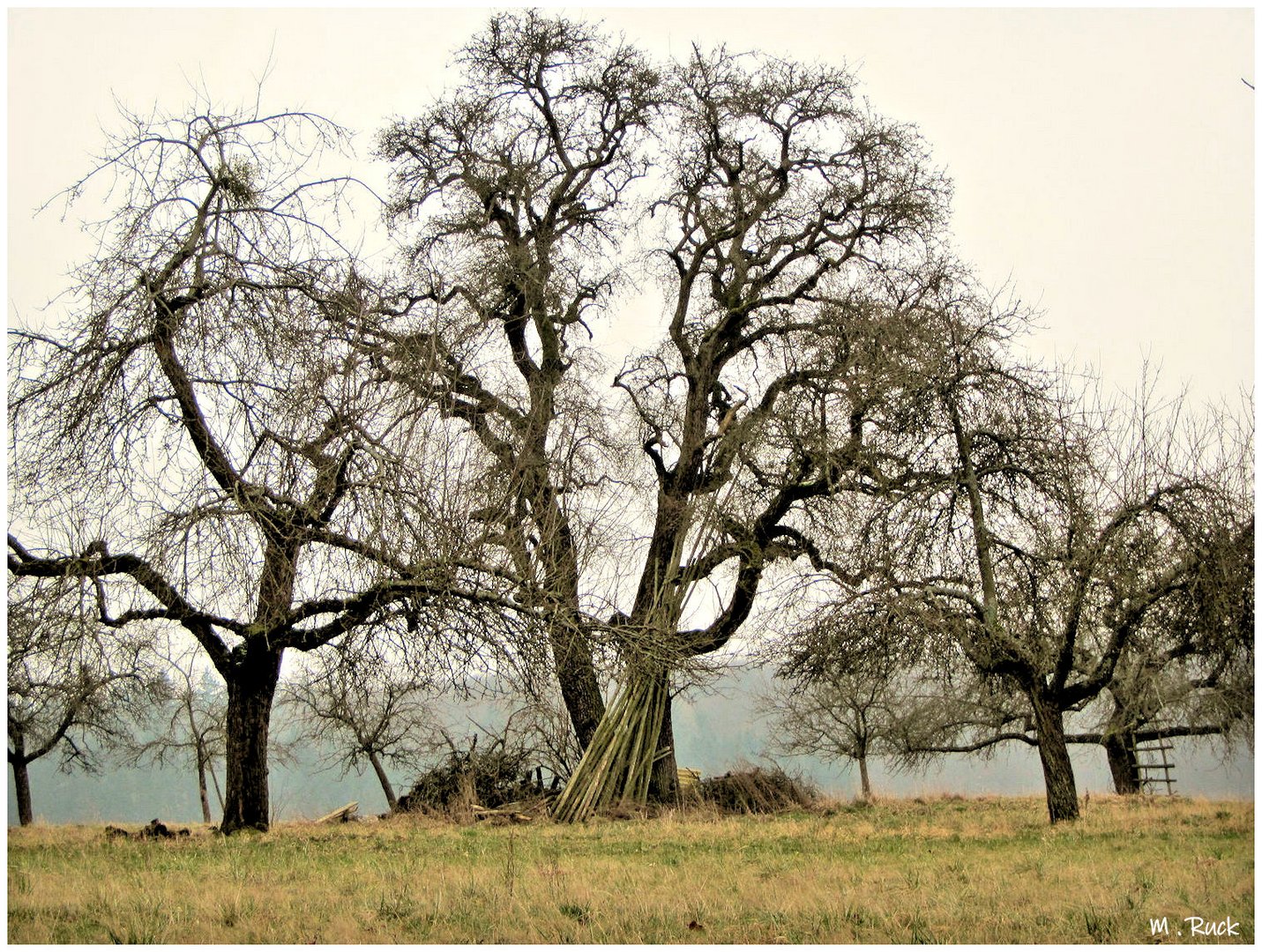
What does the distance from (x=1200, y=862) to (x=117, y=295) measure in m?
7.99

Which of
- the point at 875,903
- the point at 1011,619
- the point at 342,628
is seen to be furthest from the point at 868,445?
Answer: the point at 875,903

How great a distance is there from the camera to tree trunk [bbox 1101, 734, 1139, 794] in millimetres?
20062

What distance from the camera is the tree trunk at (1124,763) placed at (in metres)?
20.1

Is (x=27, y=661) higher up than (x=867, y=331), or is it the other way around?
(x=867, y=331)

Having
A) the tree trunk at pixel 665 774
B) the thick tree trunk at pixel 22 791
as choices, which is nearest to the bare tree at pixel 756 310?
the tree trunk at pixel 665 774

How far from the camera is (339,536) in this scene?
25.2 feet

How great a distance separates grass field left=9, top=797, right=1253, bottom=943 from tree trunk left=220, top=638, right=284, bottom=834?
401 mm

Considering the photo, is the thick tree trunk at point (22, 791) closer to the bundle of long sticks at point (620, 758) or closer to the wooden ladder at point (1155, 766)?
the bundle of long sticks at point (620, 758)

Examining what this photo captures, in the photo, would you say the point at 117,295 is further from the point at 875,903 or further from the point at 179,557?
the point at 875,903

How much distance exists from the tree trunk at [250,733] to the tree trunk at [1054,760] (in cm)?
706

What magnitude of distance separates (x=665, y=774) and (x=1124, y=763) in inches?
441

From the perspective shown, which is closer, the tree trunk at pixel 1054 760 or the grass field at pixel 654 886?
the grass field at pixel 654 886

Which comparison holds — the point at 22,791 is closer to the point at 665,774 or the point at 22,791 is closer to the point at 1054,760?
the point at 665,774

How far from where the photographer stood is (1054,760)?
1058 cm
